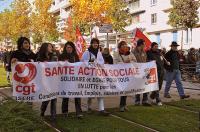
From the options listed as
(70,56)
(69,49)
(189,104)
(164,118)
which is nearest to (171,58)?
(189,104)

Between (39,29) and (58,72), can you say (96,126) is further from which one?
(39,29)

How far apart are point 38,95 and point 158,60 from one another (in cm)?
477

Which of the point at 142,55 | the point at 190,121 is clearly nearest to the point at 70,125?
the point at 190,121

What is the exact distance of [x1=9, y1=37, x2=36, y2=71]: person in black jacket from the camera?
10.2 meters

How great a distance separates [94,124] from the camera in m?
10.1

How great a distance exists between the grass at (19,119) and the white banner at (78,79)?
68 cm

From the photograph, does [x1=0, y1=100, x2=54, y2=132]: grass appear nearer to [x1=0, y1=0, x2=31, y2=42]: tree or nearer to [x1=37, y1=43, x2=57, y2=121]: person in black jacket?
[x1=37, y1=43, x2=57, y2=121]: person in black jacket

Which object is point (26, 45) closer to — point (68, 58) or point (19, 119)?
point (68, 58)

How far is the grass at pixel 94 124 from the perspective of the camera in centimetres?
950

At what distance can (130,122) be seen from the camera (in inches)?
412

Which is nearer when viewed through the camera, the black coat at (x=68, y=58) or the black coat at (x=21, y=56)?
the black coat at (x=21, y=56)

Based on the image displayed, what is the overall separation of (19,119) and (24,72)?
5.15 ft

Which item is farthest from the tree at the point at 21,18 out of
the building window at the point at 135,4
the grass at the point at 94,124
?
the grass at the point at 94,124

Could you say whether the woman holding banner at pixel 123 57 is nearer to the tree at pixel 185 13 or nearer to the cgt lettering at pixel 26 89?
the cgt lettering at pixel 26 89
